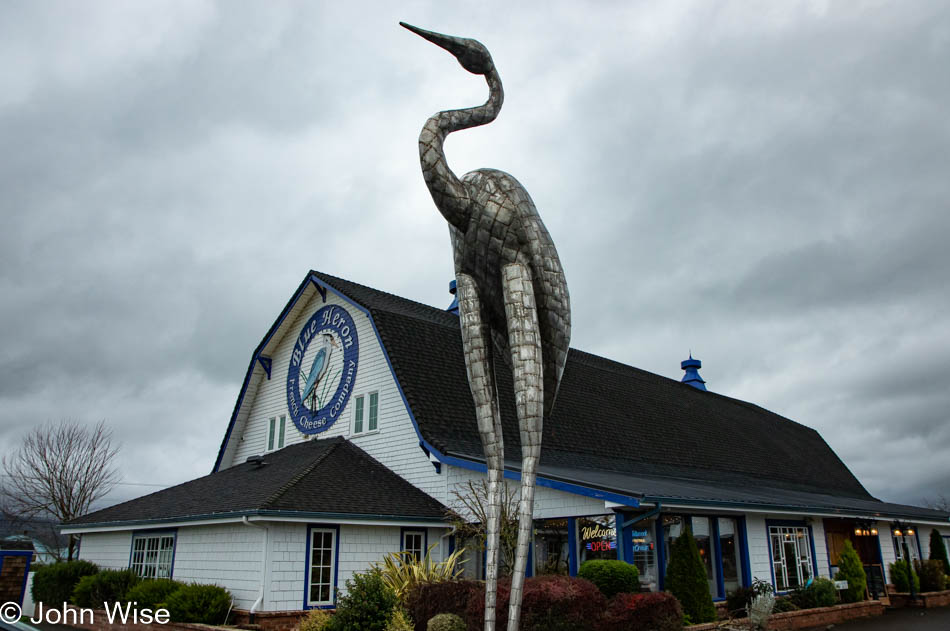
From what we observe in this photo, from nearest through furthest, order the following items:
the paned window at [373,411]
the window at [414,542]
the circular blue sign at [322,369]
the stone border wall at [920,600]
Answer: the window at [414,542]
the paned window at [373,411]
the stone border wall at [920,600]
the circular blue sign at [322,369]

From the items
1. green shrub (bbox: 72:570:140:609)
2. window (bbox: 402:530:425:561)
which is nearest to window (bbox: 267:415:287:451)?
green shrub (bbox: 72:570:140:609)

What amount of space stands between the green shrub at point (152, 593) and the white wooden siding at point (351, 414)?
18.3ft

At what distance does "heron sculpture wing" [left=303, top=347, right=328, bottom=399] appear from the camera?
66.6 feet

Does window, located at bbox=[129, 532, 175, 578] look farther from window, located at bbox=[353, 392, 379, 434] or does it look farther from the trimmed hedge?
the trimmed hedge

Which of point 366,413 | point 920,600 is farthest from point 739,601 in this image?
point 366,413

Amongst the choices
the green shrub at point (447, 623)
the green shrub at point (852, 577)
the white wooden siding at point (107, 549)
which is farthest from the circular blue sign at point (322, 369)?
the green shrub at point (852, 577)

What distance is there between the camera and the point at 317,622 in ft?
37.7

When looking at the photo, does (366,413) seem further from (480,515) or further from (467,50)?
(467,50)

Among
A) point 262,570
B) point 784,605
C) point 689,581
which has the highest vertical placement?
point 262,570

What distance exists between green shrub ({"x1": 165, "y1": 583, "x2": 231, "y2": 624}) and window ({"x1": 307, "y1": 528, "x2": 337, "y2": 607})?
1.59 meters

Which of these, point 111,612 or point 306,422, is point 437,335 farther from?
point 111,612

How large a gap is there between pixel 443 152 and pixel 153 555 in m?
13.1

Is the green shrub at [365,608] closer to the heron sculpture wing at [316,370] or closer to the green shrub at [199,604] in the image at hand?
the green shrub at [199,604]

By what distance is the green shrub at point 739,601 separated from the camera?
1431 cm
